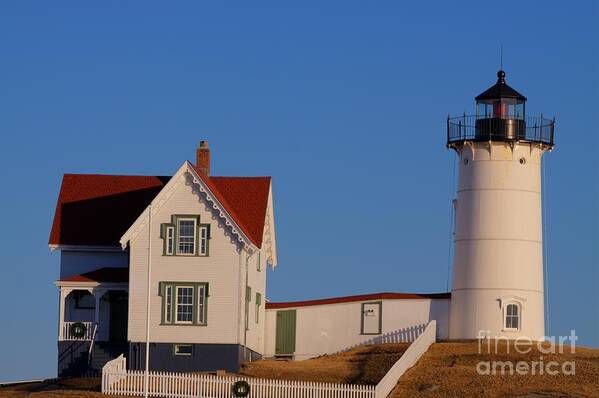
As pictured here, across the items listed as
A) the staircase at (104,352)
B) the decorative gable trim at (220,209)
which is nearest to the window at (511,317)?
the decorative gable trim at (220,209)

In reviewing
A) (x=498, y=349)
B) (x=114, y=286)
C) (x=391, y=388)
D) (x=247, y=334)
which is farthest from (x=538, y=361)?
(x=114, y=286)

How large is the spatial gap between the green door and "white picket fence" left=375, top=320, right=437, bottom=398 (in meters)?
5.68

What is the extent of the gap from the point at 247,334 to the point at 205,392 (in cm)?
755

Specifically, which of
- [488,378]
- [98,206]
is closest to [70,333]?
[98,206]

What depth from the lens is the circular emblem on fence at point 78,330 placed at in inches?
2496

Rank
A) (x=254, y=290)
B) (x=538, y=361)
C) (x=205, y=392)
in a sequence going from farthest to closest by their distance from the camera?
(x=254, y=290), (x=538, y=361), (x=205, y=392)

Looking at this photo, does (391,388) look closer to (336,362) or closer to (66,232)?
(336,362)

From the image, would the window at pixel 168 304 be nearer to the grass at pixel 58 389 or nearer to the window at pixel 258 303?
the grass at pixel 58 389

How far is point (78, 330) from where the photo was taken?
208ft

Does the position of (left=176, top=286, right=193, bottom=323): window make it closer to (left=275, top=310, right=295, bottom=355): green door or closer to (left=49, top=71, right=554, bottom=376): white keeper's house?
(left=49, top=71, right=554, bottom=376): white keeper's house

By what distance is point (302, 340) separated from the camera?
221 feet

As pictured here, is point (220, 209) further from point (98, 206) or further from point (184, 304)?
point (98, 206)

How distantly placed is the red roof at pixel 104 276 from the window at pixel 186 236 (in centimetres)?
297

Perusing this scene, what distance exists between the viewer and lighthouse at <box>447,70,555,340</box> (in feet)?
213
